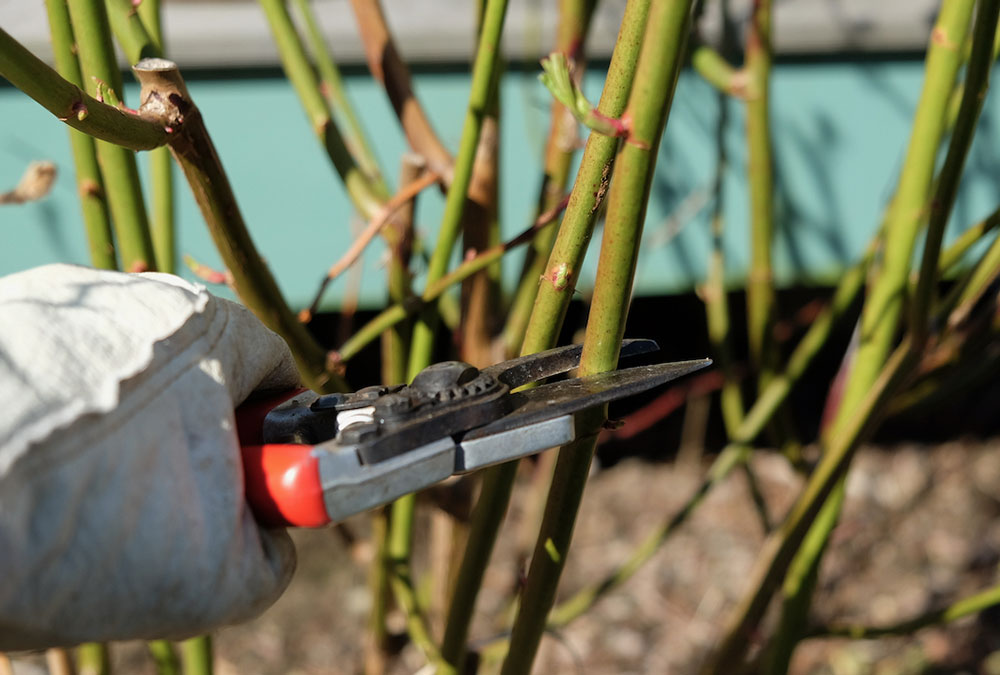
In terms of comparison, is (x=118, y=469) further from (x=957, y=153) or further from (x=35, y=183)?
(x=957, y=153)

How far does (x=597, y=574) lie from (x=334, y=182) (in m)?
0.74

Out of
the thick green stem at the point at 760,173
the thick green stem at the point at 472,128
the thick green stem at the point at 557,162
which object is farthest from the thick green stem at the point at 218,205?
the thick green stem at the point at 760,173

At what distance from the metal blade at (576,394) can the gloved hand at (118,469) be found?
0.12 m

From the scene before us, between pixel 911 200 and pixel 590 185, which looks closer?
pixel 590 185

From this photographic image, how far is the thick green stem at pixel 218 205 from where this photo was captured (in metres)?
0.48

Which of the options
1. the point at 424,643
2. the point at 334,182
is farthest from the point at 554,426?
the point at 334,182

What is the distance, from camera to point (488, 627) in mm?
1376

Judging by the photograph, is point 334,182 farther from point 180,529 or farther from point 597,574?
point 180,529

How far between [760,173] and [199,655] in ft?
2.17

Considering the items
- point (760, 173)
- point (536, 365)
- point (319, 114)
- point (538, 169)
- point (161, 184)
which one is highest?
point (538, 169)

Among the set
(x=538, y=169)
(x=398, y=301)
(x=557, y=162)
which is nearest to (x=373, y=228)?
(x=398, y=301)

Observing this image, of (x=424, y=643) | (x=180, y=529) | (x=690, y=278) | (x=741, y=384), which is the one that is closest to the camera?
(x=180, y=529)

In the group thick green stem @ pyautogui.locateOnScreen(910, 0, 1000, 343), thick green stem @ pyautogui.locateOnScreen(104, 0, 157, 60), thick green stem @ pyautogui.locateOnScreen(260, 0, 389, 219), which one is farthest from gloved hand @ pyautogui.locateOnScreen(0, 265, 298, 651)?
thick green stem @ pyautogui.locateOnScreen(910, 0, 1000, 343)

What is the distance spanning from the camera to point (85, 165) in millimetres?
589
